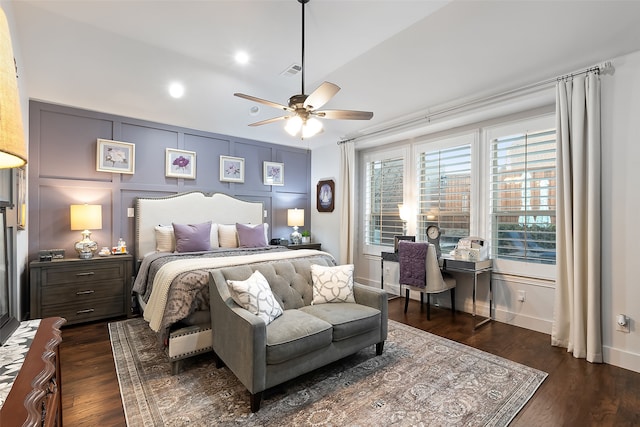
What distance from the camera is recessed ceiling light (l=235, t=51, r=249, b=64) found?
3.44m

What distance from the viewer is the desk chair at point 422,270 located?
12.0 feet

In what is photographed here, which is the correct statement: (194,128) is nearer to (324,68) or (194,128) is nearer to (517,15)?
(324,68)

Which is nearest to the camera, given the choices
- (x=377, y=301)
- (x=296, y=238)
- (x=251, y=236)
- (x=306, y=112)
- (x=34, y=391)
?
(x=34, y=391)

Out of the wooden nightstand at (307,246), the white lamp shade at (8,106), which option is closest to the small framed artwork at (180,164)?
the wooden nightstand at (307,246)

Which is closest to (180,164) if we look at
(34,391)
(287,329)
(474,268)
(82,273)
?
(82,273)

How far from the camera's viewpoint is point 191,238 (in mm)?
3939

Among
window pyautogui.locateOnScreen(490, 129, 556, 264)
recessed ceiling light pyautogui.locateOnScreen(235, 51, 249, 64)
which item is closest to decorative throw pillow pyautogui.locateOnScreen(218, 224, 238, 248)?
recessed ceiling light pyautogui.locateOnScreen(235, 51, 249, 64)

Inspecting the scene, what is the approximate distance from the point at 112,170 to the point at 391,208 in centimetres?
405

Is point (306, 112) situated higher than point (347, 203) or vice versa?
point (306, 112)

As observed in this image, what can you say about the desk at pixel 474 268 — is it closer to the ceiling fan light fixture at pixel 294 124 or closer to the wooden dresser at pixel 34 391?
the ceiling fan light fixture at pixel 294 124

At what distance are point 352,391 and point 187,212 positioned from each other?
344 centimetres

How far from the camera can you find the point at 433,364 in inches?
104

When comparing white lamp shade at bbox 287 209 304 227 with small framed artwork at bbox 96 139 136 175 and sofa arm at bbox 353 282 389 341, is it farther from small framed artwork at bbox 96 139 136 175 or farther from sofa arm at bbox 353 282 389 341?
sofa arm at bbox 353 282 389 341

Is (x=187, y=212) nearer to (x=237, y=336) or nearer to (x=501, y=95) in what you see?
(x=237, y=336)
